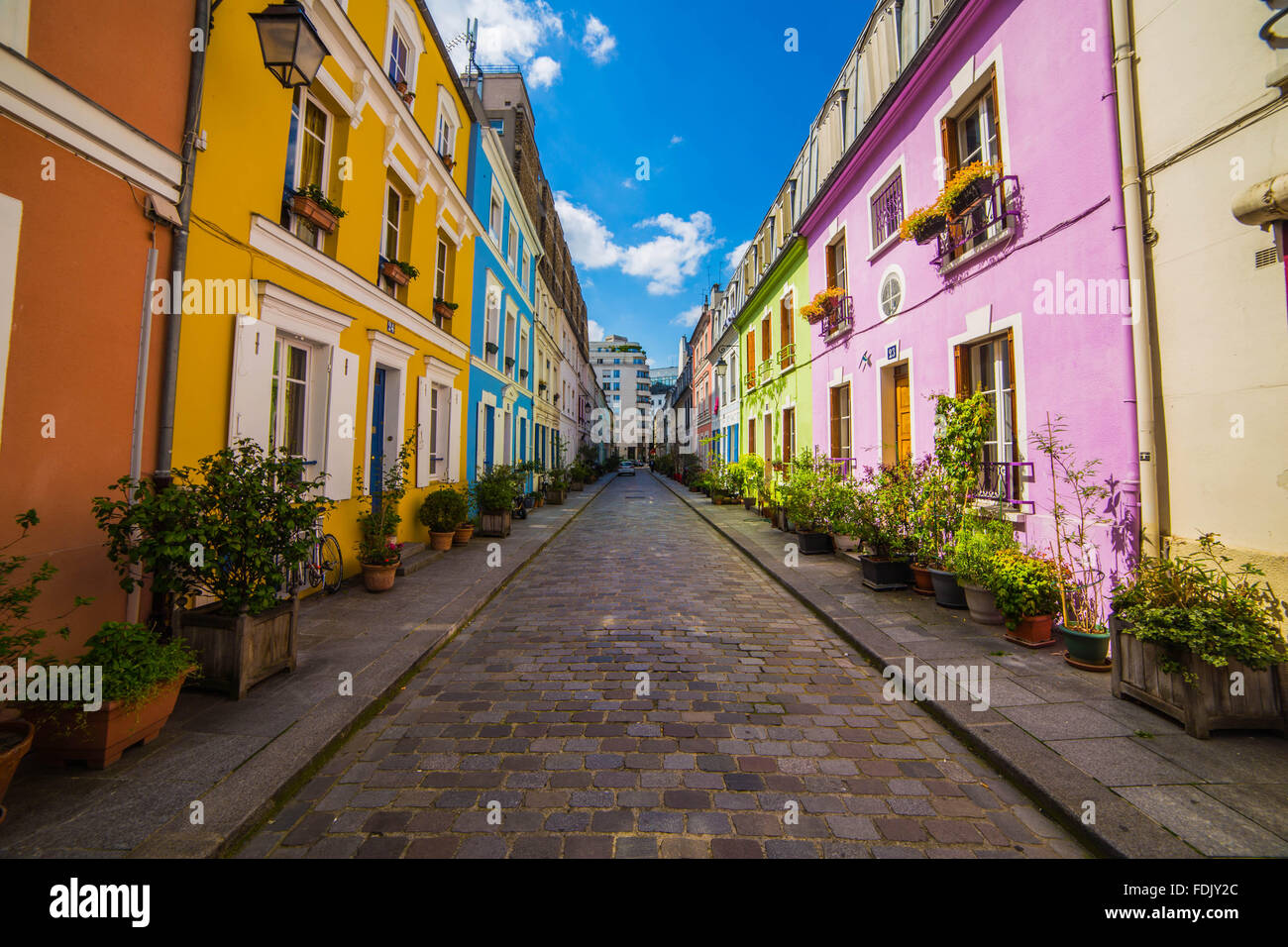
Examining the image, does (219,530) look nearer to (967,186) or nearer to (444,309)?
(444,309)

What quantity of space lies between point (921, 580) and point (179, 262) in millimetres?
8115

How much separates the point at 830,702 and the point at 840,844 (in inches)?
62.9

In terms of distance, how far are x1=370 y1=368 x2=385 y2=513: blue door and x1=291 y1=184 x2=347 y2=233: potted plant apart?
2288mm

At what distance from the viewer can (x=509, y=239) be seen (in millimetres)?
15477

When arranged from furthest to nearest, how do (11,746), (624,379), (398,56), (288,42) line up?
(624,379) < (398,56) < (288,42) < (11,746)

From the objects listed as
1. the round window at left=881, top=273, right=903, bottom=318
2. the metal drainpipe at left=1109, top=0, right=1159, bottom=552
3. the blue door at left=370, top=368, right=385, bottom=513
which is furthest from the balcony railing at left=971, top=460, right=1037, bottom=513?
the blue door at left=370, top=368, right=385, bottom=513

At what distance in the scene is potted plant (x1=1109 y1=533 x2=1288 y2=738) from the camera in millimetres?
3174

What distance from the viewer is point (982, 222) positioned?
641 centimetres

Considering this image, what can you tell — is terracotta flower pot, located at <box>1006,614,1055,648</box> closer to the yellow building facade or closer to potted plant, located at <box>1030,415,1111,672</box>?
potted plant, located at <box>1030,415,1111,672</box>

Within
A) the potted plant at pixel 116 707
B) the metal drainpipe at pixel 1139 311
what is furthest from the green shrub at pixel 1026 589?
the potted plant at pixel 116 707

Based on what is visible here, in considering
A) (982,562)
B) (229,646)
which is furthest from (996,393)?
(229,646)

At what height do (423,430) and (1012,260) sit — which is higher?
(1012,260)
